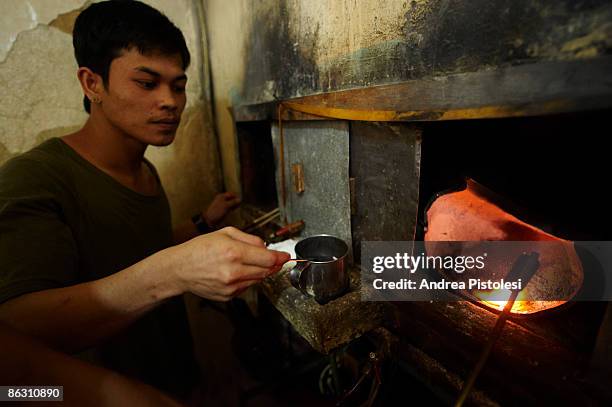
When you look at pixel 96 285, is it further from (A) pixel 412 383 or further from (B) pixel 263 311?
(B) pixel 263 311

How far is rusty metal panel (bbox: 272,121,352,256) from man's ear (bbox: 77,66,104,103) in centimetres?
129

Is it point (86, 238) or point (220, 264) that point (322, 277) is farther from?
point (86, 238)

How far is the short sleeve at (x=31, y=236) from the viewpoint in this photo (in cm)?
126

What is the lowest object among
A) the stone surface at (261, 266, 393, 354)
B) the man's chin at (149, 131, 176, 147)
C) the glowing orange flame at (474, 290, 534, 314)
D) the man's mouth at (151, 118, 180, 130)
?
the stone surface at (261, 266, 393, 354)

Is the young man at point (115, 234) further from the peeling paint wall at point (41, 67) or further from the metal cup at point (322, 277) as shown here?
the peeling paint wall at point (41, 67)

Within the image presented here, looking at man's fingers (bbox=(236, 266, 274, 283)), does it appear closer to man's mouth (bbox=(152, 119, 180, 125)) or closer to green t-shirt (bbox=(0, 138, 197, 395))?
green t-shirt (bbox=(0, 138, 197, 395))

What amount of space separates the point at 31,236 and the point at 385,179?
1.83m

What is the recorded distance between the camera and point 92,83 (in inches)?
Result: 75.8

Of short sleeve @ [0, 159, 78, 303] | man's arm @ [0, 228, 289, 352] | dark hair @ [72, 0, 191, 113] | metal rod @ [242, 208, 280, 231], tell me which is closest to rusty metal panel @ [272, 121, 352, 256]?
metal rod @ [242, 208, 280, 231]

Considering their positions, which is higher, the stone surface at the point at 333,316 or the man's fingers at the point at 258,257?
the man's fingers at the point at 258,257

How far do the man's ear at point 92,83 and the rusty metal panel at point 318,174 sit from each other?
4.23 ft

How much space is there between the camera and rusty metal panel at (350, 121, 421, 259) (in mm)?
1450

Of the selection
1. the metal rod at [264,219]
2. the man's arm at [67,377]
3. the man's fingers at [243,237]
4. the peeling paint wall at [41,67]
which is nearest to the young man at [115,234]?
the man's fingers at [243,237]

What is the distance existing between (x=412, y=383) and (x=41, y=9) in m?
4.72
